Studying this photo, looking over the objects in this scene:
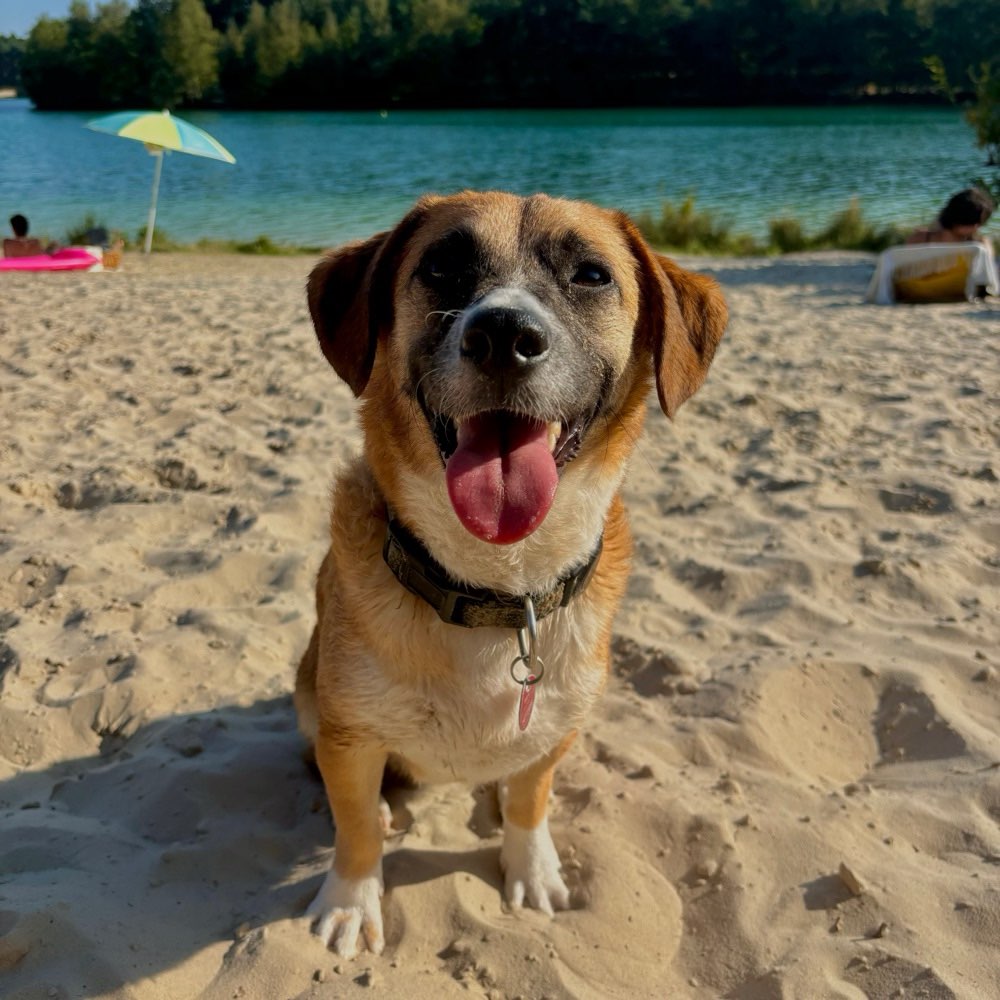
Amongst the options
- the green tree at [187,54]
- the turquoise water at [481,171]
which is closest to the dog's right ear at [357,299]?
the turquoise water at [481,171]

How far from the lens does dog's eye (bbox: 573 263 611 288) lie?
2.53 meters

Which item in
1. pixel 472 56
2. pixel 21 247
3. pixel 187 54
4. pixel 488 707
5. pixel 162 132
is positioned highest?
pixel 472 56

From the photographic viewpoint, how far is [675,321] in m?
2.60

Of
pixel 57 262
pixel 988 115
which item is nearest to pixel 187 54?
pixel 57 262

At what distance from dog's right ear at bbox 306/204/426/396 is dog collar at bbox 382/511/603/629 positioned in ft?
1.54

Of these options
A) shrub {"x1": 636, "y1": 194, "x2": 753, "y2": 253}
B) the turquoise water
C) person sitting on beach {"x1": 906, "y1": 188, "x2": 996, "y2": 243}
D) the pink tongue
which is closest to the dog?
the pink tongue

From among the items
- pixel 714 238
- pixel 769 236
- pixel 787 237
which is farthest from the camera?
pixel 769 236

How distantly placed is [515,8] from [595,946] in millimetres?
86964

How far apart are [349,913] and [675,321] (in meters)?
1.96

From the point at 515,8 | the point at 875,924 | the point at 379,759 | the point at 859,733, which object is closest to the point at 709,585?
the point at 859,733

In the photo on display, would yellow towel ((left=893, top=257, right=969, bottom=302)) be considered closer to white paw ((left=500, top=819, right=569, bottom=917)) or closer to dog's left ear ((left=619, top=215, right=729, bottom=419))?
dog's left ear ((left=619, top=215, right=729, bottom=419))

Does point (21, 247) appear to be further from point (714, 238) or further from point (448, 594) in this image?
point (448, 594)

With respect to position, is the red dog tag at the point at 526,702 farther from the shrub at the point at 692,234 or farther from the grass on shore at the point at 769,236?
the shrub at the point at 692,234

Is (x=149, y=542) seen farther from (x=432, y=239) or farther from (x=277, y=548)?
(x=432, y=239)
